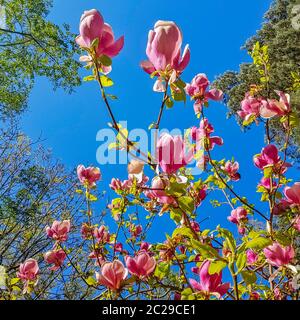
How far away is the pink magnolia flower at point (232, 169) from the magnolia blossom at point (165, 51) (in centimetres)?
124

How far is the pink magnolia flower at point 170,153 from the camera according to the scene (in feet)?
3.19

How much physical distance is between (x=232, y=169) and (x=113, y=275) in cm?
125

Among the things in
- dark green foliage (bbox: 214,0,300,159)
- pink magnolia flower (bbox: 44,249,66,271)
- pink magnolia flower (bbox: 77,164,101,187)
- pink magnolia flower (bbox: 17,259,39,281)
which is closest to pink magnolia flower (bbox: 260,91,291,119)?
pink magnolia flower (bbox: 77,164,101,187)

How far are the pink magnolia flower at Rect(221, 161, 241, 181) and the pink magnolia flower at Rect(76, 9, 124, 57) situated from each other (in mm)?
1314

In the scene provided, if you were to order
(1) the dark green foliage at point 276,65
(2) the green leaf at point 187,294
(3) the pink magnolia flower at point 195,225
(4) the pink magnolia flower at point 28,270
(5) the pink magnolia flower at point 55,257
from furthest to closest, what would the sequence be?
1. (1) the dark green foliage at point 276,65
2. (5) the pink magnolia flower at point 55,257
3. (3) the pink magnolia flower at point 195,225
4. (4) the pink magnolia flower at point 28,270
5. (2) the green leaf at point 187,294

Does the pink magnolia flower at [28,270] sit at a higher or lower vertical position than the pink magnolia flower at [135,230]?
lower

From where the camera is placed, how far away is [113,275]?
1069mm

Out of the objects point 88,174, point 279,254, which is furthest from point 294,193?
point 88,174

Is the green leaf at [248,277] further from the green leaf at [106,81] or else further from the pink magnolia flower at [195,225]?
the pink magnolia flower at [195,225]

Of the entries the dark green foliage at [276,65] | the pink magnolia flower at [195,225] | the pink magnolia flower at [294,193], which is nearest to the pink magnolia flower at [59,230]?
the pink magnolia flower at [195,225]

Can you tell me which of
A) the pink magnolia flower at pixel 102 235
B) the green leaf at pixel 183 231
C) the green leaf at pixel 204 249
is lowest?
the green leaf at pixel 204 249

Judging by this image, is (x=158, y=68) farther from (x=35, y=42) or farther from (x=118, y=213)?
(x=35, y=42)

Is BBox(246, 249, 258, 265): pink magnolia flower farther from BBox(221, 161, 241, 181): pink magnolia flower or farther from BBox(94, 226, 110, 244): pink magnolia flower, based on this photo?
BBox(94, 226, 110, 244): pink magnolia flower

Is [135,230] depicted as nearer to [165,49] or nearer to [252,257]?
[252,257]
